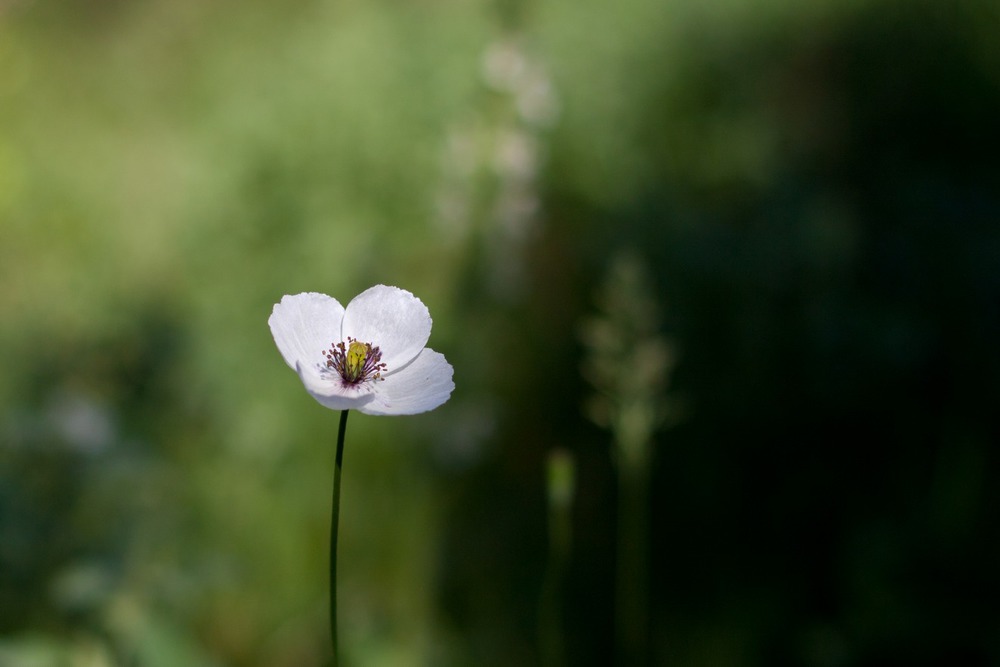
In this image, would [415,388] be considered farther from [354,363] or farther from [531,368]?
[531,368]

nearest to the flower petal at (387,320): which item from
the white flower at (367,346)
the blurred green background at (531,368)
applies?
the white flower at (367,346)

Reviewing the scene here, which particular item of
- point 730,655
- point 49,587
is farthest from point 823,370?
point 49,587

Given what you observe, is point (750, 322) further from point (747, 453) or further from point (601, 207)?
point (601, 207)

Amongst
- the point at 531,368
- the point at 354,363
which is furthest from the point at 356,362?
the point at 531,368

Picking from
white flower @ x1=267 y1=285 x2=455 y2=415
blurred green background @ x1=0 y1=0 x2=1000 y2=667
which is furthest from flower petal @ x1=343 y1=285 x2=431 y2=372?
blurred green background @ x1=0 y1=0 x2=1000 y2=667

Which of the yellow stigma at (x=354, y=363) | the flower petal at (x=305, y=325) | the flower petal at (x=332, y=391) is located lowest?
the flower petal at (x=332, y=391)

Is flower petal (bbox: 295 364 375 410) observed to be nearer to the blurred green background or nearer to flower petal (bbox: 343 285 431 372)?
flower petal (bbox: 343 285 431 372)

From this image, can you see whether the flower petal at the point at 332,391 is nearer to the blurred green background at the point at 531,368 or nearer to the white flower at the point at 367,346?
the white flower at the point at 367,346
